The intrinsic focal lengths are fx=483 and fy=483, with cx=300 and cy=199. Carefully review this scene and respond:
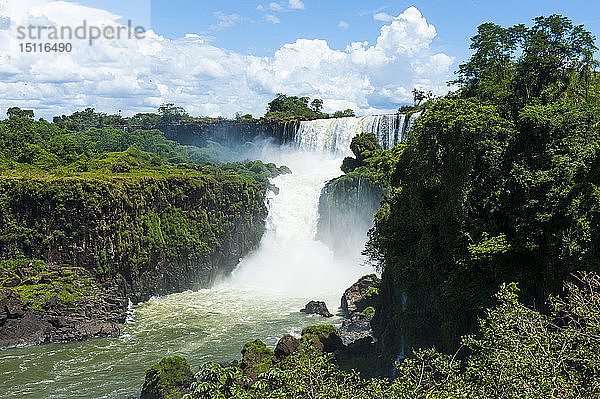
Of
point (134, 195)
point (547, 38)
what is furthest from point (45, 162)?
point (547, 38)

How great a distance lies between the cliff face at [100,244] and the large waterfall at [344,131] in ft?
60.9

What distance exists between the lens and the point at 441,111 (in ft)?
61.3

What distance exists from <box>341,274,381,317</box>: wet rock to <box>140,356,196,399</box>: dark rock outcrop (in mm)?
11504

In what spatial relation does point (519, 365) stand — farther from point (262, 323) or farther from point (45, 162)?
point (45, 162)

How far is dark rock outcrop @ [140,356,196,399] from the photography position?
18.0 metres

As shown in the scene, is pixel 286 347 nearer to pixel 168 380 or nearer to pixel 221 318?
pixel 168 380

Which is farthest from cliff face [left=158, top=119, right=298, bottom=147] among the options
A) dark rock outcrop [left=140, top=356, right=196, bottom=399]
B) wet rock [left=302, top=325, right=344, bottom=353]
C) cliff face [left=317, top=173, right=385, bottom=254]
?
dark rock outcrop [left=140, top=356, right=196, bottom=399]

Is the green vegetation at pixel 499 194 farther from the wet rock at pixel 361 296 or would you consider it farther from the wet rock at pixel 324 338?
the wet rock at pixel 361 296

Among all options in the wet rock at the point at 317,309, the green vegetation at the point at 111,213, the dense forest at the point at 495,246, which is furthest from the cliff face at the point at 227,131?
the dense forest at the point at 495,246

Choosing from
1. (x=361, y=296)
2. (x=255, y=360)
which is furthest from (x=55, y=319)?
(x=361, y=296)

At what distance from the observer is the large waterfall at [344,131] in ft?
154

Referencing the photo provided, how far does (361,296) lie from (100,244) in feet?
54.7

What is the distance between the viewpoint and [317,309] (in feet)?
95.7

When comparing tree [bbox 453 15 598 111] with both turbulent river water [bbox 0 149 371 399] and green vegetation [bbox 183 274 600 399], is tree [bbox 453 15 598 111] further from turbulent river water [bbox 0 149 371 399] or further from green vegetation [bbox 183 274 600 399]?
turbulent river water [bbox 0 149 371 399]
